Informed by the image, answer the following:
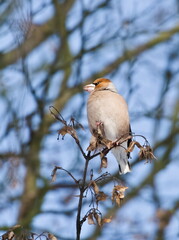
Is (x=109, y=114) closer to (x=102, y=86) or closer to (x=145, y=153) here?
(x=102, y=86)

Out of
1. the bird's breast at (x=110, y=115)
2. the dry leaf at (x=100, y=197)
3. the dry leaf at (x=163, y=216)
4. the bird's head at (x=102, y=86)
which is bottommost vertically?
the dry leaf at (x=100, y=197)

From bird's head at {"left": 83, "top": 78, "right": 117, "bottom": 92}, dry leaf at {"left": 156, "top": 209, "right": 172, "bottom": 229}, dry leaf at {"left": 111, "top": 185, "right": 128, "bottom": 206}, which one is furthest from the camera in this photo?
dry leaf at {"left": 156, "top": 209, "right": 172, "bottom": 229}

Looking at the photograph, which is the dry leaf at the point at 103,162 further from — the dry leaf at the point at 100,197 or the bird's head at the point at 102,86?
the bird's head at the point at 102,86

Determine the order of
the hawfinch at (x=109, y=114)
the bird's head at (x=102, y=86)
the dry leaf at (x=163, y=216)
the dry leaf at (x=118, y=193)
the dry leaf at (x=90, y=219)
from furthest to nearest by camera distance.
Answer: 1. the dry leaf at (x=163, y=216)
2. the bird's head at (x=102, y=86)
3. the hawfinch at (x=109, y=114)
4. the dry leaf at (x=118, y=193)
5. the dry leaf at (x=90, y=219)

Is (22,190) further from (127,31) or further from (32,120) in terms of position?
(127,31)

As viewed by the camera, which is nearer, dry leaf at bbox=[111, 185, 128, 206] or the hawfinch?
dry leaf at bbox=[111, 185, 128, 206]

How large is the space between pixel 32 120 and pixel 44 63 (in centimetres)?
90

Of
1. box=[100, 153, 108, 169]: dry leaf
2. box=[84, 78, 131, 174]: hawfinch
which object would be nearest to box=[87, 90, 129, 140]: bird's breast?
box=[84, 78, 131, 174]: hawfinch

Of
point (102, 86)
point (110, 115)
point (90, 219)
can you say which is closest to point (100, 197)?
point (90, 219)

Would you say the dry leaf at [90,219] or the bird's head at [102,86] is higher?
the bird's head at [102,86]

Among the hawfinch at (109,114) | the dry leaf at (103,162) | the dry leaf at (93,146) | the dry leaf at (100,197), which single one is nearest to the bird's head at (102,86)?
the hawfinch at (109,114)

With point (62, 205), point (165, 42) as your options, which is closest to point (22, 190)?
point (62, 205)

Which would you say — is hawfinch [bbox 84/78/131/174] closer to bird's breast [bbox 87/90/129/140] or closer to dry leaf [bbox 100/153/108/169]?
bird's breast [bbox 87/90/129/140]

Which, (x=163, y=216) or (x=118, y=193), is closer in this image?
(x=118, y=193)
